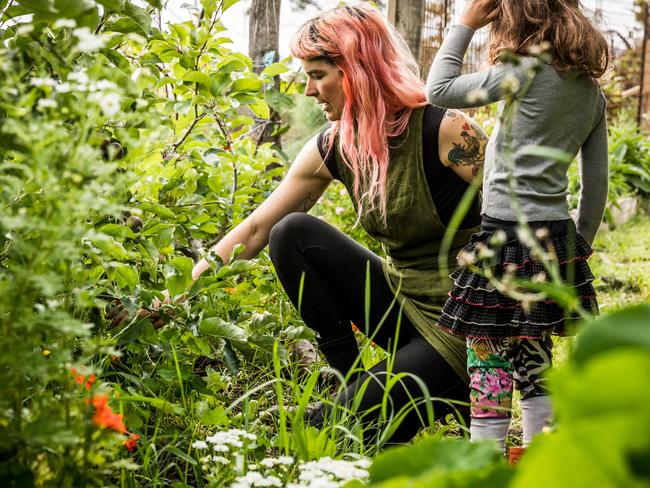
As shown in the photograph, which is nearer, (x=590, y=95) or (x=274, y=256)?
(x=590, y=95)

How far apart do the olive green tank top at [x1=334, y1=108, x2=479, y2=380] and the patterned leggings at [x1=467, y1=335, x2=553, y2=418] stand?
0.23m

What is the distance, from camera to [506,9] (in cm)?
185

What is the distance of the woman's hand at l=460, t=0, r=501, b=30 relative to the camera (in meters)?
1.93

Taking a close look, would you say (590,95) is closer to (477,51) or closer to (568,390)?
(568,390)

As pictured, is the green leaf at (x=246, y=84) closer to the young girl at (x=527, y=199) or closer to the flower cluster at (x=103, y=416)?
the young girl at (x=527, y=199)

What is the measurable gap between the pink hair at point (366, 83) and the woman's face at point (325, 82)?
0.02 meters

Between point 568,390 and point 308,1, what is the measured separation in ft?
30.1

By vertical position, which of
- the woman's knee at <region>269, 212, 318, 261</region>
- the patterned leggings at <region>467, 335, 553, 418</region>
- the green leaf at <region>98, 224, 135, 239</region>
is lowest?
the patterned leggings at <region>467, 335, 553, 418</region>

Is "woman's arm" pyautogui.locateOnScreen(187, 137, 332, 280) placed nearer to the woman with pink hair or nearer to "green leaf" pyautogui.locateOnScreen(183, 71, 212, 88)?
the woman with pink hair

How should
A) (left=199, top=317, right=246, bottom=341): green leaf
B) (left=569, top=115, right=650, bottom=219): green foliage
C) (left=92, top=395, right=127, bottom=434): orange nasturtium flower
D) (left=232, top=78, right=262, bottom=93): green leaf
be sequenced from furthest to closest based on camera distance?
(left=569, top=115, right=650, bottom=219): green foliage < (left=232, top=78, right=262, bottom=93): green leaf < (left=199, top=317, right=246, bottom=341): green leaf < (left=92, top=395, right=127, bottom=434): orange nasturtium flower

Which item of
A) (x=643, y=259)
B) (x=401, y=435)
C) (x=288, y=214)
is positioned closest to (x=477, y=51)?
(x=643, y=259)

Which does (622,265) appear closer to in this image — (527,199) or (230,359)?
(527,199)

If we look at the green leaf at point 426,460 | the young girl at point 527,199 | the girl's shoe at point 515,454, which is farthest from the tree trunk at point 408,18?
the green leaf at point 426,460

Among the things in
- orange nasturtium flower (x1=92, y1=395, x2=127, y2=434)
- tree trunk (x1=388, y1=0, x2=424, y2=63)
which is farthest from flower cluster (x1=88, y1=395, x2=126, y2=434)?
tree trunk (x1=388, y1=0, x2=424, y2=63)
